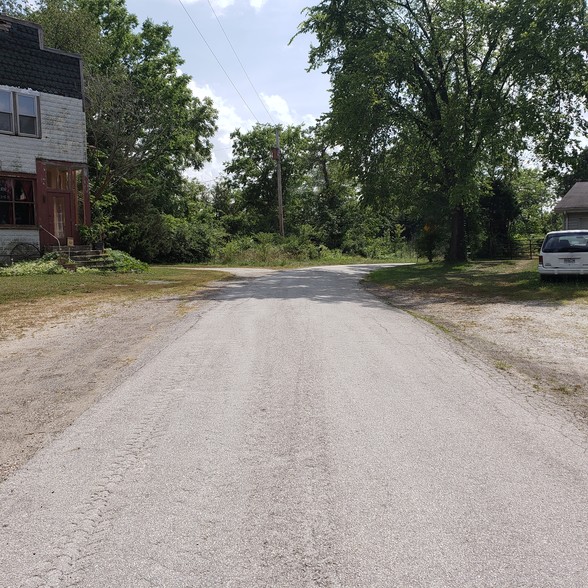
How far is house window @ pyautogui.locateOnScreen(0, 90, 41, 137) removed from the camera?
21781 mm

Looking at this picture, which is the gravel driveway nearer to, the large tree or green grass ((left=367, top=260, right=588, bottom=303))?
green grass ((left=367, top=260, right=588, bottom=303))

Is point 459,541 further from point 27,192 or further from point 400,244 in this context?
point 400,244

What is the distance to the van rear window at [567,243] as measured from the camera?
16469 mm

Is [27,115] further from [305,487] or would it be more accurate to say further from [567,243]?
[305,487]

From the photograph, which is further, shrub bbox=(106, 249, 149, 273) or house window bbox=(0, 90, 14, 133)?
shrub bbox=(106, 249, 149, 273)

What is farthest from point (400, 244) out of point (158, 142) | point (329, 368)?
point (329, 368)

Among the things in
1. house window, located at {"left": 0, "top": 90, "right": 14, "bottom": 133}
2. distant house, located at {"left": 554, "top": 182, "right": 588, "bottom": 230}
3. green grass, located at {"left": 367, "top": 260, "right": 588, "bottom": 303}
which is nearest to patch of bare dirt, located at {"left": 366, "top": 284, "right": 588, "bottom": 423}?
green grass, located at {"left": 367, "top": 260, "right": 588, "bottom": 303}

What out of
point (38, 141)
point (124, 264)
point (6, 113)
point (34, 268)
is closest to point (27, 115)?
point (6, 113)

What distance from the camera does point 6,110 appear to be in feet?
71.6

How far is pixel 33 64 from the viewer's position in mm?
22469

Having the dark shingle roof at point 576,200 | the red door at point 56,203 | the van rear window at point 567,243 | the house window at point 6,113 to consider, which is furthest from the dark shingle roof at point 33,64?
the dark shingle roof at point 576,200

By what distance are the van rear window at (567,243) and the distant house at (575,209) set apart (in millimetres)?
17445

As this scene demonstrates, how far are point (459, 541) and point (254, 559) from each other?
3.51 ft

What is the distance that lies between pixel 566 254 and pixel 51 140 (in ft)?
64.3
